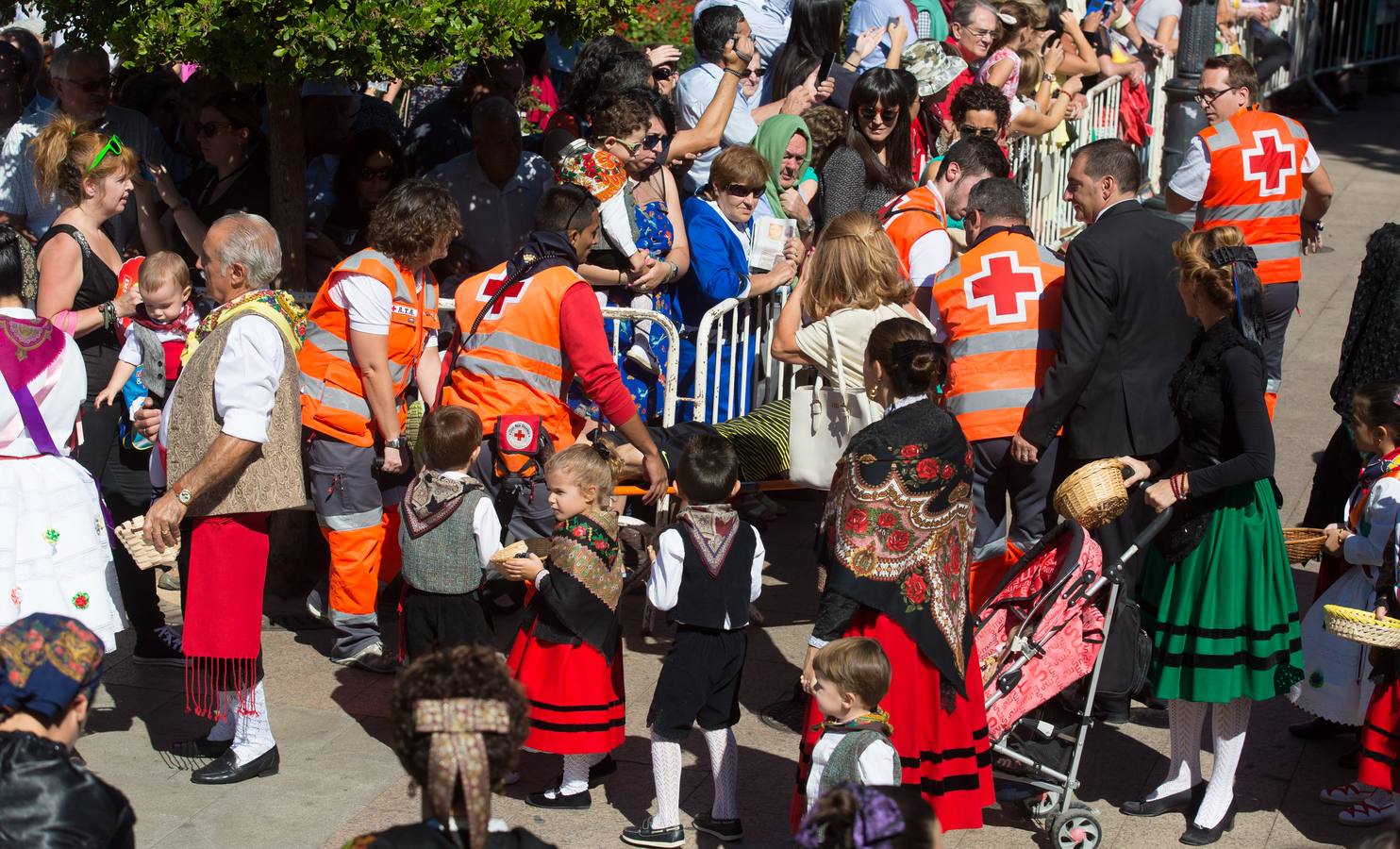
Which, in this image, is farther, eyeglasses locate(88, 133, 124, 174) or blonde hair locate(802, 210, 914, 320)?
eyeglasses locate(88, 133, 124, 174)

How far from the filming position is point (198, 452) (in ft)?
16.5

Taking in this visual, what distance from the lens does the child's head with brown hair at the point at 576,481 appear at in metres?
5.09

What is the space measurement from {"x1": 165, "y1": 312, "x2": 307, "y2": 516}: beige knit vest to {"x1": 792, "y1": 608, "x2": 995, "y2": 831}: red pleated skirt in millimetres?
1913

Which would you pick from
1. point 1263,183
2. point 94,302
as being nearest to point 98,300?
point 94,302

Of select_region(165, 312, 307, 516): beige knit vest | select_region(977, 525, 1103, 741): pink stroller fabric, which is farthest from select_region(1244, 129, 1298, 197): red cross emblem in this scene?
select_region(165, 312, 307, 516): beige knit vest

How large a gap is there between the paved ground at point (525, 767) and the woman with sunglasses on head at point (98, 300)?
31 centimetres

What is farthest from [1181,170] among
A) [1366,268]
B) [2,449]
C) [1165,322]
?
[2,449]

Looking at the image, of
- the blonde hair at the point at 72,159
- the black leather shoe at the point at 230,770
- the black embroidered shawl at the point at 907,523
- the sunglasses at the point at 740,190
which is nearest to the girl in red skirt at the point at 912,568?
the black embroidered shawl at the point at 907,523

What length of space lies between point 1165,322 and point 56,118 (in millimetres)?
4319

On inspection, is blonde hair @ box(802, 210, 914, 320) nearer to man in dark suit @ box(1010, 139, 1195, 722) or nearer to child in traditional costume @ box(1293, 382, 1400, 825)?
man in dark suit @ box(1010, 139, 1195, 722)

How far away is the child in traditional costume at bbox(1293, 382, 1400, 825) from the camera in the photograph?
16.0 feet

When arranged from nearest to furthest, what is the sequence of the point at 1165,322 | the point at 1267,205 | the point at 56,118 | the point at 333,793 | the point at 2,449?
the point at 2,449 → the point at 333,793 → the point at 1165,322 → the point at 56,118 → the point at 1267,205

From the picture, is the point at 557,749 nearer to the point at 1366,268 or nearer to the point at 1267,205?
the point at 1366,268

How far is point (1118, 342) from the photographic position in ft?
18.7
